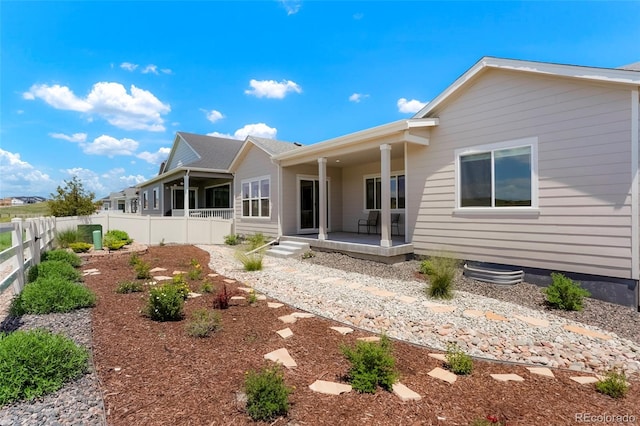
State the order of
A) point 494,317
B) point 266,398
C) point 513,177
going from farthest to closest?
1. point 513,177
2. point 494,317
3. point 266,398

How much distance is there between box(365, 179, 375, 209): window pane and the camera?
11.8m

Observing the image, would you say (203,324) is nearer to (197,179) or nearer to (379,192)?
(379,192)

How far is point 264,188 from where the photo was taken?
41.8 ft

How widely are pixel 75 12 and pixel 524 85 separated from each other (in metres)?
10.9

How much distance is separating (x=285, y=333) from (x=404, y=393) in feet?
5.58

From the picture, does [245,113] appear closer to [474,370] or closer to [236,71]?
[236,71]

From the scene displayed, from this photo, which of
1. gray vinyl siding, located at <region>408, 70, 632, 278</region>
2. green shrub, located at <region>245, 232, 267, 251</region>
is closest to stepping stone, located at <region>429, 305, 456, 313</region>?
gray vinyl siding, located at <region>408, 70, 632, 278</region>

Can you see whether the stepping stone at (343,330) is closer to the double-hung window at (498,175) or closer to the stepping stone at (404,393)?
the stepping stone at (404,393)

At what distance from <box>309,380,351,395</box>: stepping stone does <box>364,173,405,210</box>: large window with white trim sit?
339 inches

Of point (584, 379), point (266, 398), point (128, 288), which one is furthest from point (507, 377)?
point (128, 288)

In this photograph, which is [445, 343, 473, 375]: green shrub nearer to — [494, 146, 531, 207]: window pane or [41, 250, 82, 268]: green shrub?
[494, 146, 531, 207]: window pane

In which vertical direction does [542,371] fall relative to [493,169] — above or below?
below

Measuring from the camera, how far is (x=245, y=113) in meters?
18.0

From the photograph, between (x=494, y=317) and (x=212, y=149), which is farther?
(x=212, y=149)
